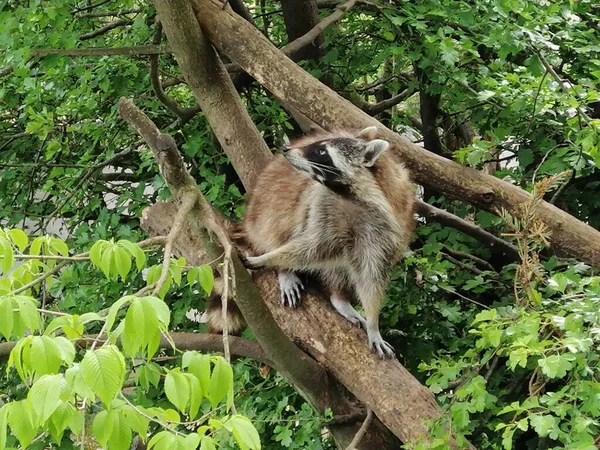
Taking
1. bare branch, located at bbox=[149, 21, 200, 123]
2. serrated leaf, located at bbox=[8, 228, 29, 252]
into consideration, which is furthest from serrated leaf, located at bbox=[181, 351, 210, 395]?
bare branch, located at bbox=[149, 21, 200, 123]

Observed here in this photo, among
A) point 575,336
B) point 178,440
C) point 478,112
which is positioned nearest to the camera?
point 178,440

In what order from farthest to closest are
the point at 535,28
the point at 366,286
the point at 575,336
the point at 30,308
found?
1. the point at 366,286
2. the point at 535,28
3. the point at 575,336
4. the point at 30,308

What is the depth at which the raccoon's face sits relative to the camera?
259 centimetres

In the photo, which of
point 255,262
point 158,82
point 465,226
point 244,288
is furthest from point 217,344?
point 158,82

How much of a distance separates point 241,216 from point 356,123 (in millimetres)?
741

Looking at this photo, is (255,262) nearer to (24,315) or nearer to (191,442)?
(24,315)

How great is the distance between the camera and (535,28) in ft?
8.30

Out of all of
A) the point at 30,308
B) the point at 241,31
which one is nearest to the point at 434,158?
the point at 241,31

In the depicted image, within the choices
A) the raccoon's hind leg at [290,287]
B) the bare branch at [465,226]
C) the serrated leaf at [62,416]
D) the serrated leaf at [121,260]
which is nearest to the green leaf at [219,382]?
the serrated leaf at [62,416]

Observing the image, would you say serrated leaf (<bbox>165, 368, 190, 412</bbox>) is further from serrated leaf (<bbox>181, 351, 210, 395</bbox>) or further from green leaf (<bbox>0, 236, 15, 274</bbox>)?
green leaf (<bbox>0, 236, 15, 274</bbox>)

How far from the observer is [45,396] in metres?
1.05

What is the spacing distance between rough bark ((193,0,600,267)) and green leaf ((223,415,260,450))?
1.47 m

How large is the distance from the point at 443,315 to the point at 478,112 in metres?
0.85

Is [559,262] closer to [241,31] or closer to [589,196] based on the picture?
[589,196]
